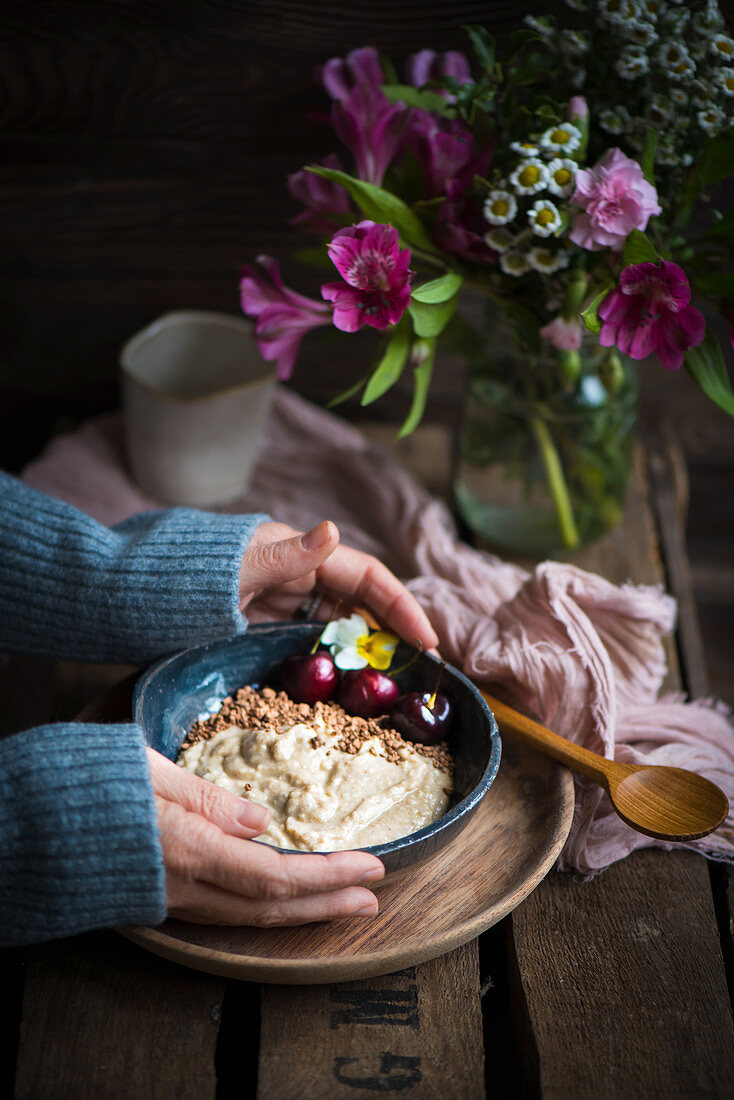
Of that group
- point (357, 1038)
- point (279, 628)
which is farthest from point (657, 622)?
point (357, 1038)

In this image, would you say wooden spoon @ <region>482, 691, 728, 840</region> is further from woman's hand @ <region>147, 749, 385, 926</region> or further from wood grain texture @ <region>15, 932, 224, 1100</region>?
wood grain texture @ <region>15, 932, 224, 1100</region>

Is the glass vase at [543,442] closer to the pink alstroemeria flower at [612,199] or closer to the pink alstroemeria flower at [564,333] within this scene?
the pink alstroemeria flower at [564,333]

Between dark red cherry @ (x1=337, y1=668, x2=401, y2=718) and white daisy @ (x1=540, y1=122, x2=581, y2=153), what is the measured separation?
18.8 inches

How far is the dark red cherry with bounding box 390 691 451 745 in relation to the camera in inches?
30.8

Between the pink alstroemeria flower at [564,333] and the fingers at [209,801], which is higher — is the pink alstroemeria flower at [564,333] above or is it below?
above

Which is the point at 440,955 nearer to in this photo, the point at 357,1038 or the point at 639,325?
the point at 357,1038

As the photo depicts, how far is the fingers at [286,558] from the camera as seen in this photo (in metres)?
0.81

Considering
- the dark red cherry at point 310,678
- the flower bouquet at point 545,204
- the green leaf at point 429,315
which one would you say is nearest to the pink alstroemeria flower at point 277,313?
the flower bouquet at point 545,204

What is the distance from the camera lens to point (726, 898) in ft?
2.63

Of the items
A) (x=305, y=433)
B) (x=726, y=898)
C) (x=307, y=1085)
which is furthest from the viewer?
(x=305, y=433)

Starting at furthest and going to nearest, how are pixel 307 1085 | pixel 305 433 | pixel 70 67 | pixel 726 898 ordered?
pixel 305 433 < pixel 70 67 < pixel 726 898 < pixel 307 1085

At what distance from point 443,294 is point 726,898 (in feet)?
1.93

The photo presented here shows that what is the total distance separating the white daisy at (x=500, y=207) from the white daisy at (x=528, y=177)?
19mm

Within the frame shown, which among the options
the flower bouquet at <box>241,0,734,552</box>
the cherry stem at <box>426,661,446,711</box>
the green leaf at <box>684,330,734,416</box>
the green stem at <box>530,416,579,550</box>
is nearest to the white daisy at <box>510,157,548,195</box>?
the flower bouquet at <box>241,0,734,552</box>
